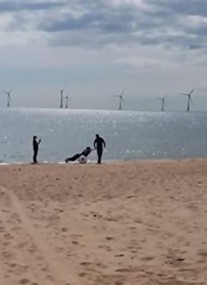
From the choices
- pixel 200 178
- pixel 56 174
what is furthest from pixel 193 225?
pixel 56 174

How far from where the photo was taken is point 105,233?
10.0 meters

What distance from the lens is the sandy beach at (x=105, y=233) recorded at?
25.0 feet

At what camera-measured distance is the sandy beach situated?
7.61 m

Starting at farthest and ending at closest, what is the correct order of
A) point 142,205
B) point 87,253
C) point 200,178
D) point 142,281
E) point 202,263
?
point 200,178
point 142,205
point 87,253
point 202,263
point 142,281

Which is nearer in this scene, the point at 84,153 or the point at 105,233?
the point at 105,233

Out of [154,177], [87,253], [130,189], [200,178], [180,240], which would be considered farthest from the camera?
[154,177]

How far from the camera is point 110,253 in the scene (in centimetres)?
870

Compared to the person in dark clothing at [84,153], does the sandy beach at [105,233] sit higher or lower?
lower

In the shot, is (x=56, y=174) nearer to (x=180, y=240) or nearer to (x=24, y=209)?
(x=24, y=209)

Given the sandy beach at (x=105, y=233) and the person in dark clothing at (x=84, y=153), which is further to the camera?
the person in dark clothing at (x=84, y=153)

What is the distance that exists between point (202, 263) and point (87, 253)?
5.72ft

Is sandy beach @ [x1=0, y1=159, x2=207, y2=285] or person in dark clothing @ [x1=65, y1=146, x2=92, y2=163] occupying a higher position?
person in dark clothing @ [x1=65, y1=146, x2=92, y2=163]

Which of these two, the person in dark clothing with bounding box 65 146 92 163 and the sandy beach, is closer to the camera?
the sandy beach

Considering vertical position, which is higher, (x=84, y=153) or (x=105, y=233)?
(x=84, y=153)
